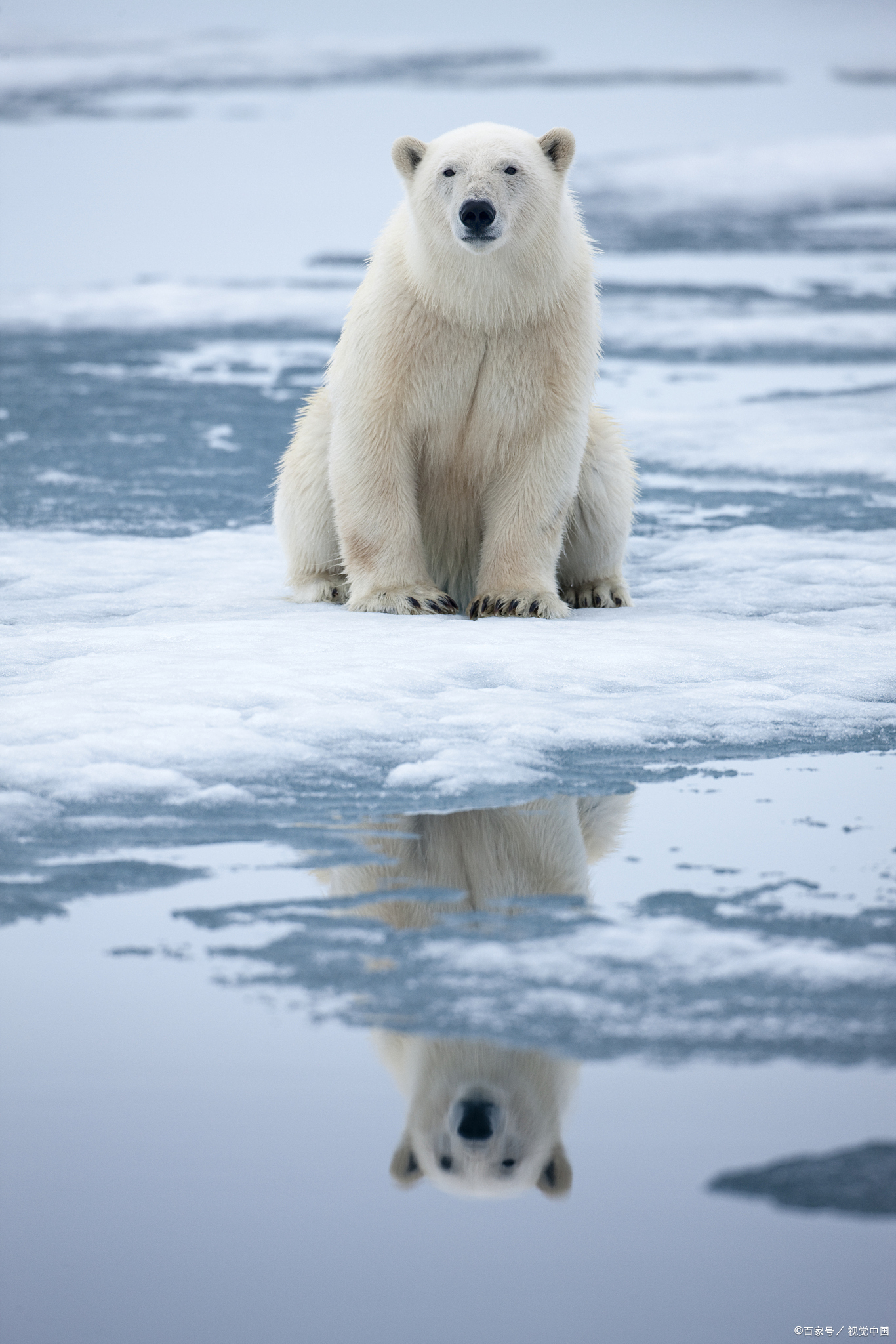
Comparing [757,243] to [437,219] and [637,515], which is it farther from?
[437,219]

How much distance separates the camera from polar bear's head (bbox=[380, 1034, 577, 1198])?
5.80 ft

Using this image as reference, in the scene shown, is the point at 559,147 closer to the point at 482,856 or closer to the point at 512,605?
the point at 512,605

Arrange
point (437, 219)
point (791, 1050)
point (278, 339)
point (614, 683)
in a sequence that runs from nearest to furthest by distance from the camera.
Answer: point (791, 1050) < point (614, 683) < point (437, 219) < point (278, 339)

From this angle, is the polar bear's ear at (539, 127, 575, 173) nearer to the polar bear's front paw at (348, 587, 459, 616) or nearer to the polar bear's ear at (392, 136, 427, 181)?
the polar bear's ear at (392, 136, 427, 181)

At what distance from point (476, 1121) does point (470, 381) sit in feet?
9.47

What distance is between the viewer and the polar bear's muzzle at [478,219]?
4.08m

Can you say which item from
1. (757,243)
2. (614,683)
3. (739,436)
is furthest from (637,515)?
(757,243)

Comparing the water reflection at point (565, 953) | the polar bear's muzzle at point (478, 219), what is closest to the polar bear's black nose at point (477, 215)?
the polar bear's muzzle at point (478, 219)

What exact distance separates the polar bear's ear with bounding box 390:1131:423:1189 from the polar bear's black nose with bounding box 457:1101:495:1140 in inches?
2.6

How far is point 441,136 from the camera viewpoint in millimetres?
4488

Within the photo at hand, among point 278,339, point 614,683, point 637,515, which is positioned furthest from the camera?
point 278,339

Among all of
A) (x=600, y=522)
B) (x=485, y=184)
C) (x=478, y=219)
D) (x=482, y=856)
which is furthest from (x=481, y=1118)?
(x=600, y=522)

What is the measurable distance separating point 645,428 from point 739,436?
0.61 m

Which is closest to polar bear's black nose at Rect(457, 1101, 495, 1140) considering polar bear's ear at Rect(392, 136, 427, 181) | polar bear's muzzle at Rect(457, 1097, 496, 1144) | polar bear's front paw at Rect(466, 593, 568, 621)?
polar bear's muzzle at Rect(457, 1097, 496, 1144)
